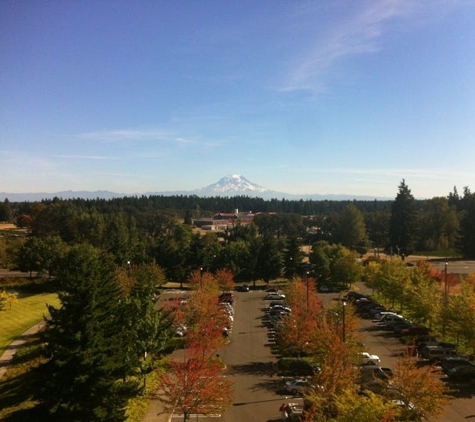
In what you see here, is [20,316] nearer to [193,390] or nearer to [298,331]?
[193,390]

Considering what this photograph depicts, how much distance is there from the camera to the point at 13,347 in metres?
30.2

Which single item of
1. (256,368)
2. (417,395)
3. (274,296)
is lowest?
(274,296)

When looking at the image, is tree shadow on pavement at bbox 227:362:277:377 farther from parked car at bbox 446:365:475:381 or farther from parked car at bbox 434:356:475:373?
parked car at bbox 446:365:475:381

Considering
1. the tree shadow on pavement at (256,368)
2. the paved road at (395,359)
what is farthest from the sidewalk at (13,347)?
the paved road at (395,359)

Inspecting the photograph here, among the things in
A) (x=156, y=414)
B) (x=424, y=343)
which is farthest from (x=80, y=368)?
(x=424, y=343)

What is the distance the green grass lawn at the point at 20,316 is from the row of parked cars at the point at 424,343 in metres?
30.5

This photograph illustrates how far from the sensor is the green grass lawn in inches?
1300

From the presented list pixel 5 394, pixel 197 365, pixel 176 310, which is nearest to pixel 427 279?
pixel 176 310

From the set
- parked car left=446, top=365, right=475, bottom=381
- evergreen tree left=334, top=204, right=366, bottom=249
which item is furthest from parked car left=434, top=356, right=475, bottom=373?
evergreen tree left=334, top=204, right=366, bottom=249

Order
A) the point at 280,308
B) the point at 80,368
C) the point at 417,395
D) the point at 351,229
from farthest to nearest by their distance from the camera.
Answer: the point at 351,229 < the point at 280,308 < the point at 417,395 < the point at 80,368

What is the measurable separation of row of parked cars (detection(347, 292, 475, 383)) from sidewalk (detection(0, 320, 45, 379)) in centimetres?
2761

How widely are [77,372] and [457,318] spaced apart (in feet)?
89.7

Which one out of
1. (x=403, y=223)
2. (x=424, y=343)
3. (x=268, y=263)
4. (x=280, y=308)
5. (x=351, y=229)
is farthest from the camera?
Answer: (x=351, y=229)

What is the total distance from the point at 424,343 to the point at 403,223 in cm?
5609
